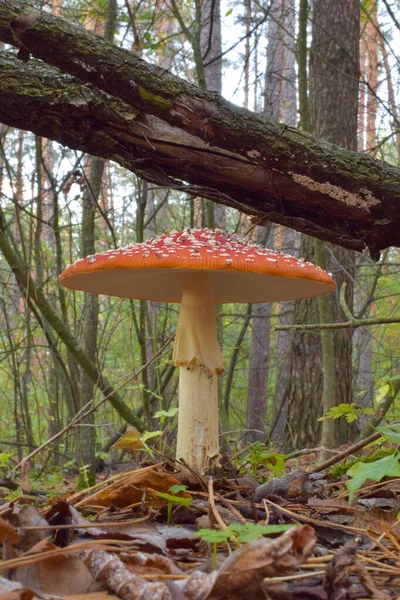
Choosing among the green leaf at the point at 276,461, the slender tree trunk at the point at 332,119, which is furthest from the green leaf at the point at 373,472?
the slender tree trunk at the point at 332,119

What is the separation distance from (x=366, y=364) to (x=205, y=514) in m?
13.1

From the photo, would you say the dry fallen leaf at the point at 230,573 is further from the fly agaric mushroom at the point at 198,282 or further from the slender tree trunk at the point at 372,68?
the slender tree trunk at the point at 372,68

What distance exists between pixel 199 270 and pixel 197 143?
62 cm

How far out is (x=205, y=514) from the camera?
188 centimetres

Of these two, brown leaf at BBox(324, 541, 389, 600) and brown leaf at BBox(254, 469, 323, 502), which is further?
brown leaf at BBox(254, 469, 323, 502)

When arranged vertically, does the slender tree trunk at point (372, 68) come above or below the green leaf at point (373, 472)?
above

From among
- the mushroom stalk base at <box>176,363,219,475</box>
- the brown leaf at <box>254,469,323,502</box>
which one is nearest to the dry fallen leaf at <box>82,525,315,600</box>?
the brown leaf at <box>254,469,323,502</box>

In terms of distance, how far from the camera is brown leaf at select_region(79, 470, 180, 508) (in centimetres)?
195

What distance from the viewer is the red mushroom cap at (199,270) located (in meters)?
2.14

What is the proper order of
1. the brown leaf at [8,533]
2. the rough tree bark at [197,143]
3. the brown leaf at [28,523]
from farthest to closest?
1. the rough tree bark at [197,143]
2. the brown leaf at [28,523]
3. the brown leaf at [8,533]

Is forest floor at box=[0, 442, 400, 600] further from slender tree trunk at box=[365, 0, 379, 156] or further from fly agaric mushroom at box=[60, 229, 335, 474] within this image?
slender tree trunk at box=[365, 0, 379, 156]

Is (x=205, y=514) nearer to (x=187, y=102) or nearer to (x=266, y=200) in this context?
(x=266, y=200)

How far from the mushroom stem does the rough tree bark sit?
532 millimetres

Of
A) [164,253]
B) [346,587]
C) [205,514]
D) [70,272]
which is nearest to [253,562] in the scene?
[346,587]
